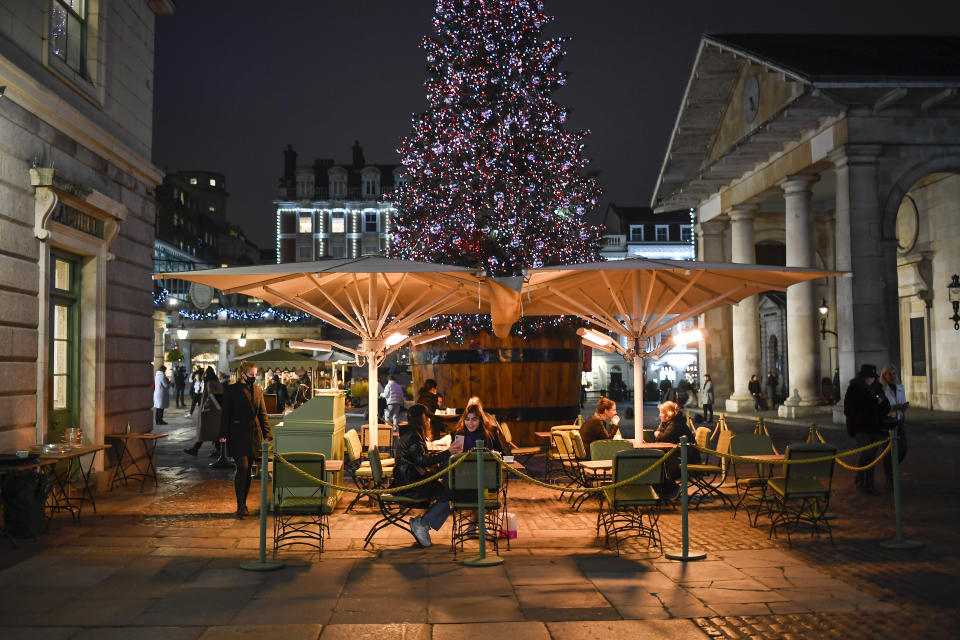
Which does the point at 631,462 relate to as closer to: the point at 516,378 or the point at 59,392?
the point at 516,378

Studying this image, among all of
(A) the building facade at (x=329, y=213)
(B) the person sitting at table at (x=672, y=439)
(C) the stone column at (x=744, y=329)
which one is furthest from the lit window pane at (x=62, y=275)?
(A) the building facade at (x=329, y=213)

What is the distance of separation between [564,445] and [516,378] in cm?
433

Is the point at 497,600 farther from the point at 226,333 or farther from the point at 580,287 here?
the point at 226,333

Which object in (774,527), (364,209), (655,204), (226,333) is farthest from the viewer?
(364,209)

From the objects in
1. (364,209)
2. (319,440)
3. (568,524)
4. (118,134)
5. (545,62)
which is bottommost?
(568,524)

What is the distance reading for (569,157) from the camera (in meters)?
19.8

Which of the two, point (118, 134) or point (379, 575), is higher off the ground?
point (118, 134)

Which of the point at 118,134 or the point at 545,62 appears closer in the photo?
the point at 118,134

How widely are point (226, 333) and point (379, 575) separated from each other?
5840 cm

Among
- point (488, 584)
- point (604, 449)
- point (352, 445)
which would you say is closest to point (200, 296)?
point (352, 445)

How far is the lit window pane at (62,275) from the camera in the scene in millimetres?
11141

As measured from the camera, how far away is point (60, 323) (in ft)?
37.1

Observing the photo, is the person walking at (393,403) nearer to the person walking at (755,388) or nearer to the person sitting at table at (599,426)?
the person sitting at table at (599,426)

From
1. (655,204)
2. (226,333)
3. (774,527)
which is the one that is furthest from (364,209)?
(774,527)
